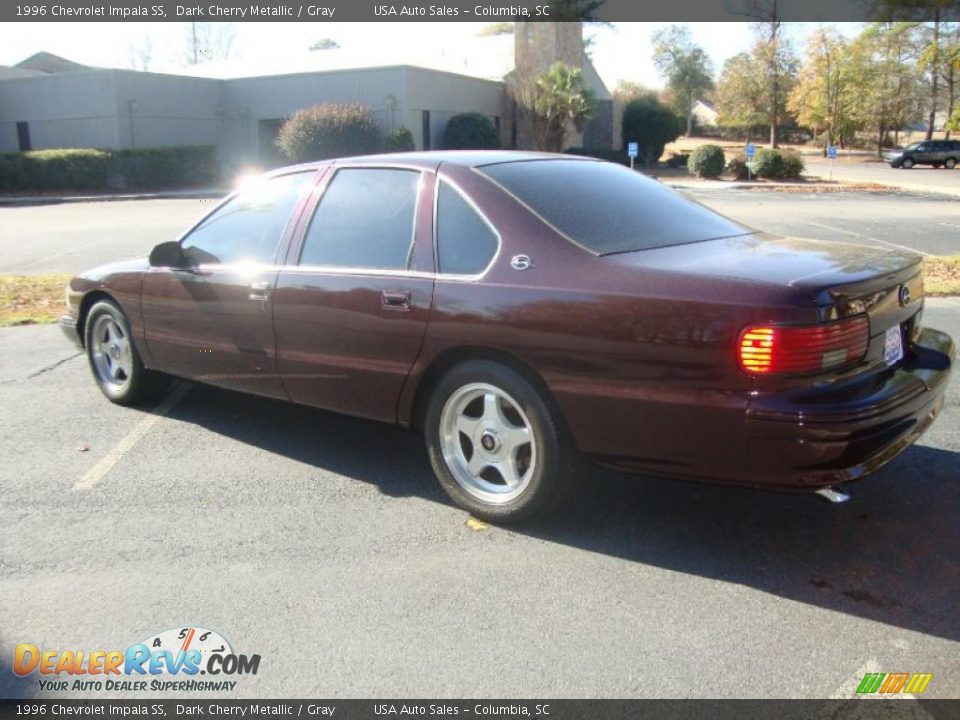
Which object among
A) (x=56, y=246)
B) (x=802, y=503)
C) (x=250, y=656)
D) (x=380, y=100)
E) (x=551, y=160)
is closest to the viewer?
(x=250, y=656)

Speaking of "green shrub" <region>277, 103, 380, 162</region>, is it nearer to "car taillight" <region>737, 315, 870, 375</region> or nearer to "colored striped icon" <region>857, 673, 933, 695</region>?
"car taillight" <region>737, 315, 870, 375</region>

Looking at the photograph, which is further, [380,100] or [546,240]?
[380,100]

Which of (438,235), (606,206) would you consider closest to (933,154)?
(606,206)

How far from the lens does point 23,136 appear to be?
3791cm

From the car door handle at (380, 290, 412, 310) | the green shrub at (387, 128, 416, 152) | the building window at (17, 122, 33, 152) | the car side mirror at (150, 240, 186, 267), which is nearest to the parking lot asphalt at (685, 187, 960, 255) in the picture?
the green shrub at (387, 128, 416, 152)

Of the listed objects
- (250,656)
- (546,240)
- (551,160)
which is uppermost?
(551,160)

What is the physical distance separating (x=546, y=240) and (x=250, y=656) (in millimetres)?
2024

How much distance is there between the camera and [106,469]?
15.6 ft

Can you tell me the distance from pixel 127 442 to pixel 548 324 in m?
2.96

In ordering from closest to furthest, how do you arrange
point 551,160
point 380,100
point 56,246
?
point 551,160 < point 56,246 < point 380,100

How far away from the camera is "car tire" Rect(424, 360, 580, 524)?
145 inches

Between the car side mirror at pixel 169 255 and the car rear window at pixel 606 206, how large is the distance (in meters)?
2.02

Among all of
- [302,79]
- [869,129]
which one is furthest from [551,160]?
[869,129]

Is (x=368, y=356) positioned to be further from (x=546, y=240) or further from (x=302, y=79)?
(x=302, y=79)
